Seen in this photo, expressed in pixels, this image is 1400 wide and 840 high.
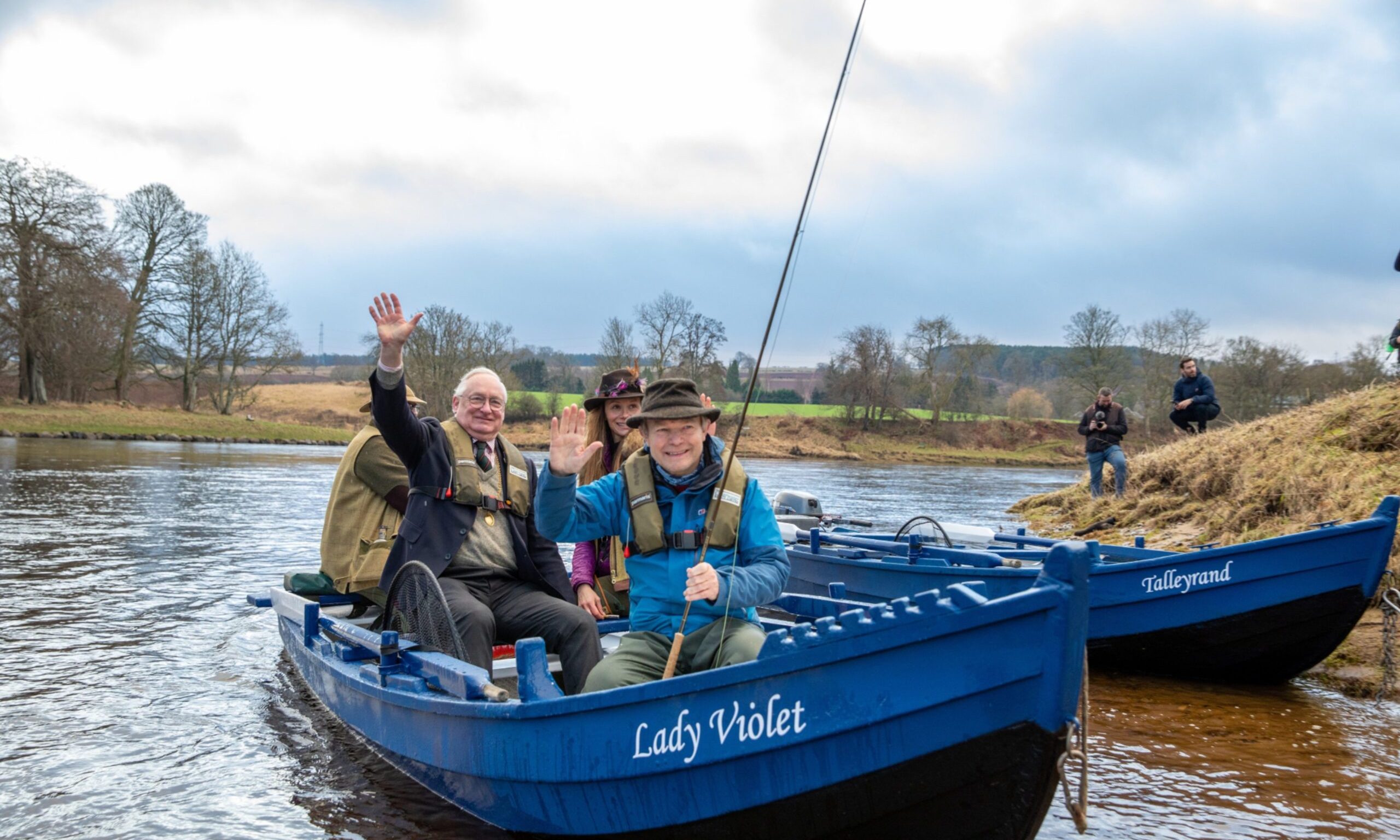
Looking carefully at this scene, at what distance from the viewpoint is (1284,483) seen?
9148mm

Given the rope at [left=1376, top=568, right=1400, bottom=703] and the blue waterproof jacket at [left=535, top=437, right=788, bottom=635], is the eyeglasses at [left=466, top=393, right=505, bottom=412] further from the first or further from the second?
the rope at [left=1376, top=568, right=1400, bottom=703]

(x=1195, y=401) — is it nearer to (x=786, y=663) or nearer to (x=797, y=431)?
(x=786, y=663)

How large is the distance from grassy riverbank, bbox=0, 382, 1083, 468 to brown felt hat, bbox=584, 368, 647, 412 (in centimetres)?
3452

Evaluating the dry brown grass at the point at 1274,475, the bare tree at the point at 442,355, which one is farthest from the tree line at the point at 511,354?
the dry brown grass at the point at 1274,475

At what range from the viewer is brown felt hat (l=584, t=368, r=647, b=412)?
5473 mm

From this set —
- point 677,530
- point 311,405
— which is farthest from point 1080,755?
point 311,405

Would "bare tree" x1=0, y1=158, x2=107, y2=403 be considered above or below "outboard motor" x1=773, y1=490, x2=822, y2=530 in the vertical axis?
above

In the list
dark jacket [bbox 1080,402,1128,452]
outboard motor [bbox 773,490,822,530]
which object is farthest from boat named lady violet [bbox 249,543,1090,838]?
dark jacket [bbox 1080,402,1128,452]

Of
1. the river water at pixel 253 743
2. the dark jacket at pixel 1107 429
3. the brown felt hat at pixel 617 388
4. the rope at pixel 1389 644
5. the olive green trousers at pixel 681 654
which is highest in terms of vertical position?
the brown felt hat at pixel 617 388

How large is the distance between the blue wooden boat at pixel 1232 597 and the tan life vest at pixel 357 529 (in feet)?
8.99

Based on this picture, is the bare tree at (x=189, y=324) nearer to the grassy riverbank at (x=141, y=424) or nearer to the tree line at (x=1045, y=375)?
Result: the grassy riverbank at (x=141, y=424)

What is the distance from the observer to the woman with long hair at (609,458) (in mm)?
5387

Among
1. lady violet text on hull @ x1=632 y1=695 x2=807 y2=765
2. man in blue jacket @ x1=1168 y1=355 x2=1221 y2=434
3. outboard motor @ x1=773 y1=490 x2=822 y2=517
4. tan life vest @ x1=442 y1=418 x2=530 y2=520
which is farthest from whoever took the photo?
man in blue jacket @ x1=1168 y1=355 x2=1221 y2=434

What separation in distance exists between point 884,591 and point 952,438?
49.7m
